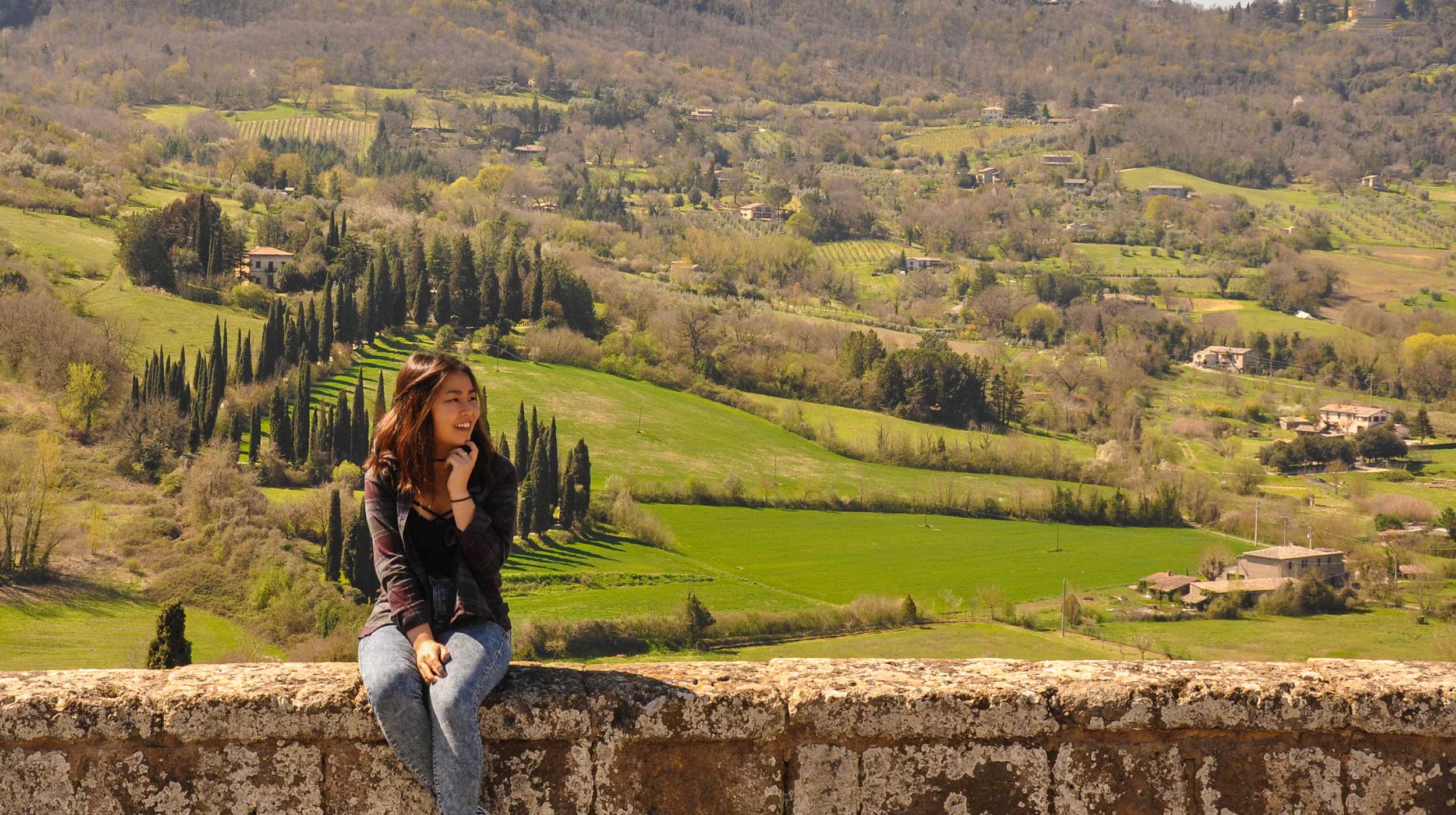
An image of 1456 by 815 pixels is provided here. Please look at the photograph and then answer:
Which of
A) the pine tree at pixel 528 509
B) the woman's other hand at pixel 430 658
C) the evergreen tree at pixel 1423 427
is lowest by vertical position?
the evergreen tree at pixel 1423 427

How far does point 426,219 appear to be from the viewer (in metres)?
152

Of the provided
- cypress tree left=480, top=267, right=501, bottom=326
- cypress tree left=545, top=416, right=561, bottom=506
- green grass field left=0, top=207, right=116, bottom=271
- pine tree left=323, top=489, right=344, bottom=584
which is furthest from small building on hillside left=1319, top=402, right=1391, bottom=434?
green grass field left=0, top=207, right=116, bottom=271

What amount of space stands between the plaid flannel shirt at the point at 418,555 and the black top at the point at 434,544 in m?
0.02

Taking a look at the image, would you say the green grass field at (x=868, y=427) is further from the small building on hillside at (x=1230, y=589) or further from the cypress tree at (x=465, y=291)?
the small building on hillside at (x=1230, y=589)

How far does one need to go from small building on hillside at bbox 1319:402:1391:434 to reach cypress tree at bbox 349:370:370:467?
94.4 metres

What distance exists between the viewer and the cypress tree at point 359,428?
7675 cm

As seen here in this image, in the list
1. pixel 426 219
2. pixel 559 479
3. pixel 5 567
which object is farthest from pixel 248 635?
pixel 426 219

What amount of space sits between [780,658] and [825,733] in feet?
2.23

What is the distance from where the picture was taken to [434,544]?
4641 mm

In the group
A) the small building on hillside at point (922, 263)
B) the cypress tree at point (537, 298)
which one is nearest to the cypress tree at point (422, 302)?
the cypress tree at point (537, 298)

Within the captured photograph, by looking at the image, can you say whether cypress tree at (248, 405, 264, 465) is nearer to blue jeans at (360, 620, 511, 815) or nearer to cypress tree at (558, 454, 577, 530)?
cypress tree at (558, 454, 577, 530)

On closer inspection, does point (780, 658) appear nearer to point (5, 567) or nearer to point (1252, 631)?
point (5, 567)

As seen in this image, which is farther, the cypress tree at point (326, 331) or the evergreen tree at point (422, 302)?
the evergreen tree at point (422, 302)

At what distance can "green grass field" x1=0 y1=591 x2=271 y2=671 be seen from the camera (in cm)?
5594
